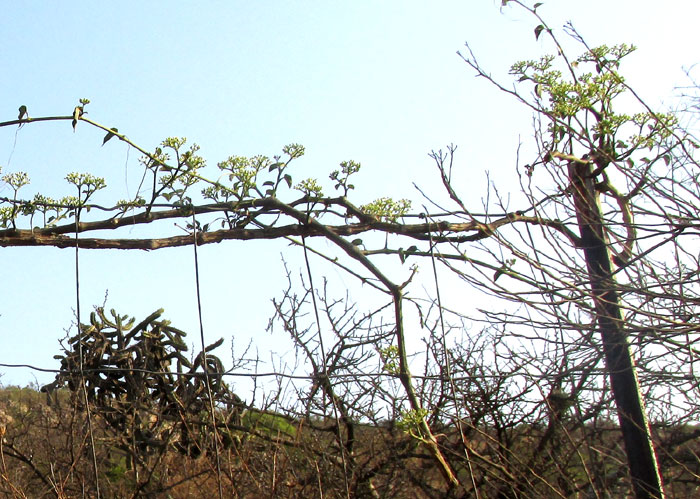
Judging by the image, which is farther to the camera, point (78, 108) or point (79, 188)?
point (79, 188)

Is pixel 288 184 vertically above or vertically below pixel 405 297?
above

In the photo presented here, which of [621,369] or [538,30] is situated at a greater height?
[538,30]

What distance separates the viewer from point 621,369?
8.14 ft

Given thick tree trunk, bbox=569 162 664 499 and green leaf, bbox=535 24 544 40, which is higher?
green leaf, bbox=535 24 544 40

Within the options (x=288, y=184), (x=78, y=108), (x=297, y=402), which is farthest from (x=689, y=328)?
(x=297, y=402)

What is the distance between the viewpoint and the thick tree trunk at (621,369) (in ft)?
7.93

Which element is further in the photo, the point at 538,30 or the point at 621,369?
the point at 621,369

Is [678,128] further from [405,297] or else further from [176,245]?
[176,245]

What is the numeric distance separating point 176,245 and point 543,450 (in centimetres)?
216

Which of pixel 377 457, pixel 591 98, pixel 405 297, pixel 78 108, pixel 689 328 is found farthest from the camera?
pixel 377 457

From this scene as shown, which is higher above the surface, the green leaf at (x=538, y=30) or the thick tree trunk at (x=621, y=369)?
the green leaf at (x=538, y=30)

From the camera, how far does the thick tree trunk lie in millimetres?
2418

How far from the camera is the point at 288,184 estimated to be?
2848mm

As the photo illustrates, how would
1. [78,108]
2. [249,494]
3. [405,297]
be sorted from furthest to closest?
1. [249,494]
2. [405,297]
3. [78,108]
